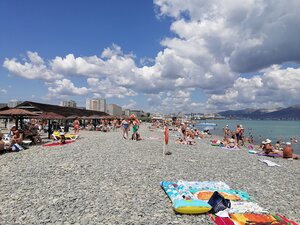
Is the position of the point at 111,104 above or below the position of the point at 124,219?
above

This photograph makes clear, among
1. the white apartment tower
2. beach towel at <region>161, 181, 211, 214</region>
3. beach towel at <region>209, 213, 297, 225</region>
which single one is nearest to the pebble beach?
beach towel at <region>161, 181, 211, 214</region>

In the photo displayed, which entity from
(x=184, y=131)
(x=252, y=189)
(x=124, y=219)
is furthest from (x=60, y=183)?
(x=184, y=131)

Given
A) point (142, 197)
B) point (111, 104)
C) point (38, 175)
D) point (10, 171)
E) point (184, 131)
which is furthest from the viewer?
point (111, 104)

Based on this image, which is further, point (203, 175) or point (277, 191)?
point (203, 175)

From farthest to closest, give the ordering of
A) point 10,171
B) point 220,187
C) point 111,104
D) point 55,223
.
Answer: point 111,104, point 10,171, point 220,187, point 55,223

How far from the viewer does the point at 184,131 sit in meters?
23.0

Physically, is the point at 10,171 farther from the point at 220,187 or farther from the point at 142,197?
the point at 220,187

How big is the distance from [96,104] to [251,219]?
121066 mm

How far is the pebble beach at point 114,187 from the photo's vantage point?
18.5 feet

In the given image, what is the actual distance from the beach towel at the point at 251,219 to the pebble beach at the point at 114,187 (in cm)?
29

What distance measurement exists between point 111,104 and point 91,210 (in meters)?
127

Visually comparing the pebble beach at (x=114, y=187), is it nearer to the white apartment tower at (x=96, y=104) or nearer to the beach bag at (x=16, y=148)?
the beach bag at (x=16, y=148)

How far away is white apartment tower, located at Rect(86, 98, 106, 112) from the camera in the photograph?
122 metres

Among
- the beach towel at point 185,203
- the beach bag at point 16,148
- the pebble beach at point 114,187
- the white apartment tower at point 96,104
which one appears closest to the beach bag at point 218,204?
the beach towel at point 185,203
